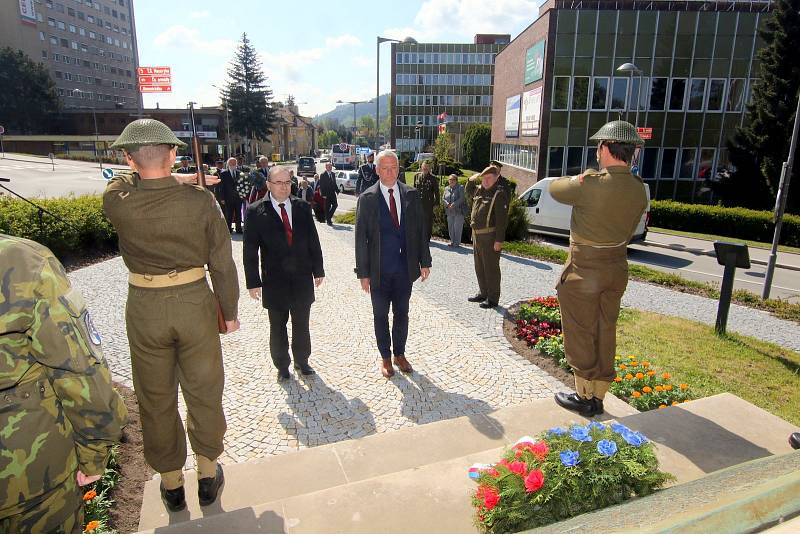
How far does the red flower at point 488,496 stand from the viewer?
2.49 meters

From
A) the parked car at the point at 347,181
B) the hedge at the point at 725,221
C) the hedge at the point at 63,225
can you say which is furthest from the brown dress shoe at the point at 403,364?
the parked car at the point at 347,181

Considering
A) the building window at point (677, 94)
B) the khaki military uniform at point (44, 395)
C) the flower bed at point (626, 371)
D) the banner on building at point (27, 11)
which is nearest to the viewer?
the khaki military uniform at point (44, 395)

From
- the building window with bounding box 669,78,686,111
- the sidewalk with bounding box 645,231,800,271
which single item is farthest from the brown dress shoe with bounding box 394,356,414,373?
the building window with bounding box 669,78,686,111

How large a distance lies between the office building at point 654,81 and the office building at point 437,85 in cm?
5621

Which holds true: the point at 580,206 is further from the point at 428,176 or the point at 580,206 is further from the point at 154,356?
the point at 428,176

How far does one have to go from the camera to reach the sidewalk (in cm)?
1466

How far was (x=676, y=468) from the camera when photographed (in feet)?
10.4

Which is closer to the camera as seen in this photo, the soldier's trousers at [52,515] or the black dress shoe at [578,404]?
the soldier's trousers at [52,515]

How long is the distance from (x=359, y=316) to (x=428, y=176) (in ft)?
18.8

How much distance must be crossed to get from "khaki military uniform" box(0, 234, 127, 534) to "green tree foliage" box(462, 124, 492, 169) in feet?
179

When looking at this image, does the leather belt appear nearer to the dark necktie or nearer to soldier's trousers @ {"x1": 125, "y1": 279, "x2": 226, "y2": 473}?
soldier's trousers @ {"x1": 125, "y1": 279, "x2": 226, "y2": 473}

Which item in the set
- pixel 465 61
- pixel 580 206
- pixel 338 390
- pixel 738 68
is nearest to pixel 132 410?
pixel 338 390

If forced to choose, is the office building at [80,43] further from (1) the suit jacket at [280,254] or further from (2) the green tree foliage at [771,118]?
(1) the suit jacket at [280,254]

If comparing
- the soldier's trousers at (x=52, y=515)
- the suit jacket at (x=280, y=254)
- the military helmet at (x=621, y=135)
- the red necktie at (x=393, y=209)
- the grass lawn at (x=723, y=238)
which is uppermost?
the military helmet at (x=621, y=135)
